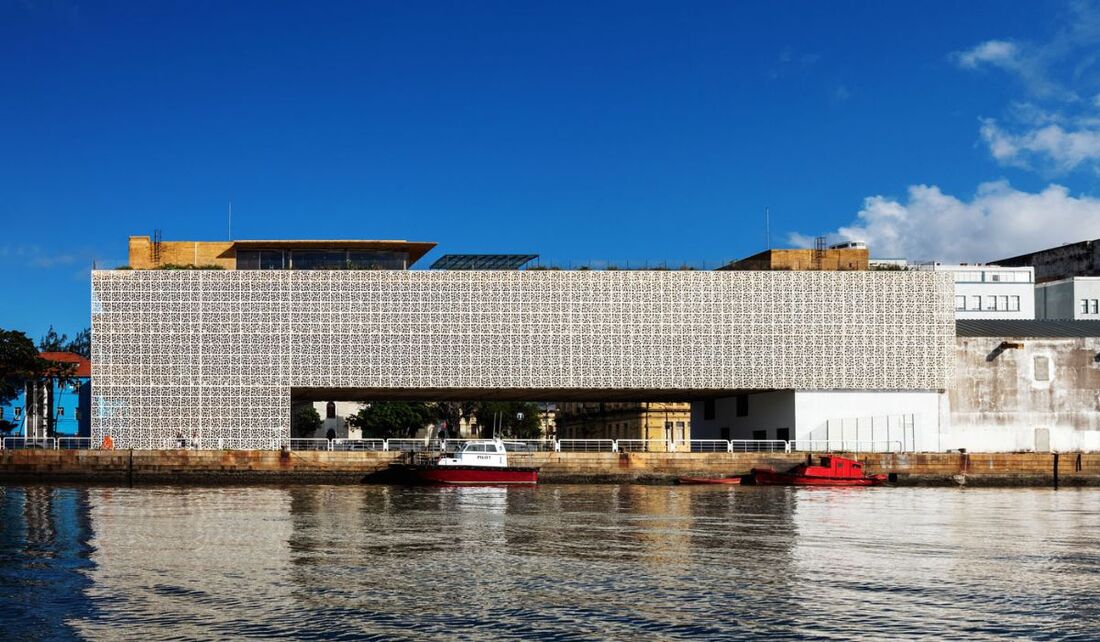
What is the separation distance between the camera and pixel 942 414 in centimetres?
7075

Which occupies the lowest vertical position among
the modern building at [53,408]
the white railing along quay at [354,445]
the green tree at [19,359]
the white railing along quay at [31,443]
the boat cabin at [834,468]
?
the boat cabin at [834,468]

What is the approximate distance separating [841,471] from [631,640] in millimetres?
46311

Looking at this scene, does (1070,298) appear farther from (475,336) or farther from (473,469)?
(473,469)

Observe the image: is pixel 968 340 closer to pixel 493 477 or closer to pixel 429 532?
pixel 493 477

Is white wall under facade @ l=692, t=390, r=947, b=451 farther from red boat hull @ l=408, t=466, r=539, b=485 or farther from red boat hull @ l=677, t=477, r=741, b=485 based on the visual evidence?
red boat hull @ l=408, t=466, r=539, b=485

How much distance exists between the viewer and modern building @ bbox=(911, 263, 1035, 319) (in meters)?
110

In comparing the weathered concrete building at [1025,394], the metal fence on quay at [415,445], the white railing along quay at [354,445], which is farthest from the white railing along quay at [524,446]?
the weathered concrete building at [1025,394]

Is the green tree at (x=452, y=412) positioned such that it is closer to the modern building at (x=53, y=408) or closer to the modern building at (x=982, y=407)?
the modern building at (x=53, y=408)

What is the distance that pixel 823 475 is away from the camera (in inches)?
2486

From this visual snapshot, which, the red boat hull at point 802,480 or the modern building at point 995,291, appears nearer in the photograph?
the red boat hull at point 802,480

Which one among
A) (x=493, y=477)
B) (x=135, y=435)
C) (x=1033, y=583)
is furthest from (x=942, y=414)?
(x=1033, y=583)

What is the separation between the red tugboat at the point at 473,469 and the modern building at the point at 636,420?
1535 inches

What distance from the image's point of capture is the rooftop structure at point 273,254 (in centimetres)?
6981

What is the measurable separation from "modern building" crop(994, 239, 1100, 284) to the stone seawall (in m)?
47.6
